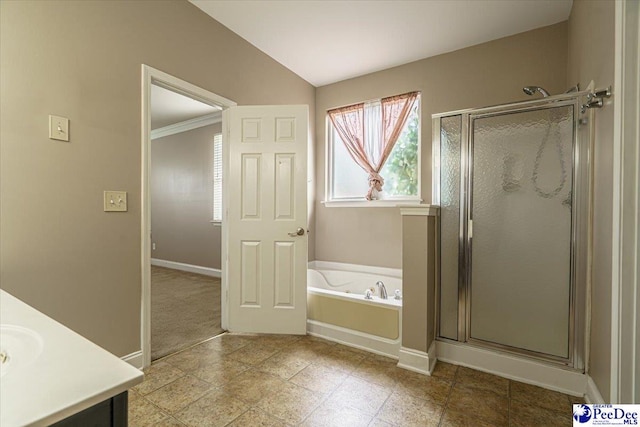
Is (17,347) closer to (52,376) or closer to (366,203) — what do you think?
(52,376)

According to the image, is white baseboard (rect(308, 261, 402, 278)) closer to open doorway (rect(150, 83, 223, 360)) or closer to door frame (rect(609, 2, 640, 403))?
open doorway (rect(150, 83, 223, 360))

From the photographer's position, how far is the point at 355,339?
7.95ft

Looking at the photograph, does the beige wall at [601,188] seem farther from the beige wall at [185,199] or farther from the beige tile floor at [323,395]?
the beige wall at [185,199]

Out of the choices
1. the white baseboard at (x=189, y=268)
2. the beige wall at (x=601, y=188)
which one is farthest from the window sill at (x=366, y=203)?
the white baseboard at (x=189, y=268)

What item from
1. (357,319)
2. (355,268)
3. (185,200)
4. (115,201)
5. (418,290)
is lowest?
(357,319)

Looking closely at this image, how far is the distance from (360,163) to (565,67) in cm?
204

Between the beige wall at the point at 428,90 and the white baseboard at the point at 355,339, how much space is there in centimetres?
114

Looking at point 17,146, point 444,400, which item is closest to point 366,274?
point 444,400

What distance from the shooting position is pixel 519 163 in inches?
76.9

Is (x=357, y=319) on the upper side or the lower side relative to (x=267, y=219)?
lower

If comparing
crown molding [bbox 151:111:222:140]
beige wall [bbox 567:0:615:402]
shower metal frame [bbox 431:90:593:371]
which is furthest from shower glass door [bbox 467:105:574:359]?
crown molding [bbox 151:111:222:140]

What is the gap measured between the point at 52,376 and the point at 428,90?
3.49 m

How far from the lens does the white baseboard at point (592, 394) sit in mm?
1565

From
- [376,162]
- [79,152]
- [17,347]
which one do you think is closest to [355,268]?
[376,162]
